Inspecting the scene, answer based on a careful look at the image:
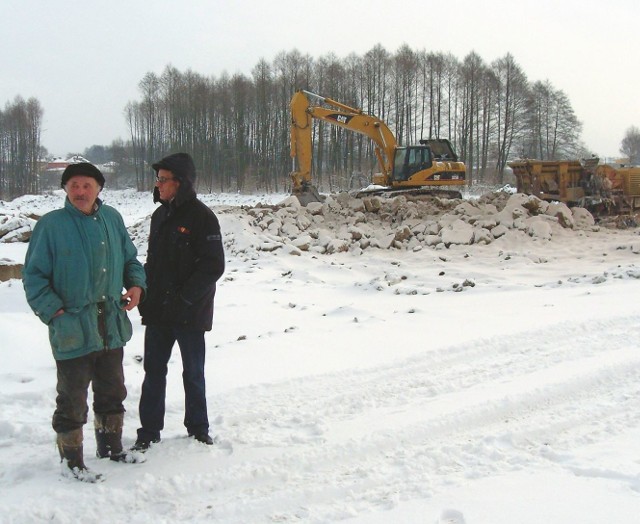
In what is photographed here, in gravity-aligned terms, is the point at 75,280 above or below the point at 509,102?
below

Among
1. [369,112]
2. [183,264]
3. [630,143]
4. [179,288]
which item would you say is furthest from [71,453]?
[630,143]

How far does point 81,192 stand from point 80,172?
114 millimetres

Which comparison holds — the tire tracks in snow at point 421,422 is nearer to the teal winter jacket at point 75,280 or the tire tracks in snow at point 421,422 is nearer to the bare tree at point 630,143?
the teal winter jacket at point 75,280

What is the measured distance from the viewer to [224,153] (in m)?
51.1

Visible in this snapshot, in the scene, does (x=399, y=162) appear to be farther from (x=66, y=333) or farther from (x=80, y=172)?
(x=66, y=333)

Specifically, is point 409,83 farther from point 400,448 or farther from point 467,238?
point 400,448

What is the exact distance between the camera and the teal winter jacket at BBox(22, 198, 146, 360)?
3037 millimetres

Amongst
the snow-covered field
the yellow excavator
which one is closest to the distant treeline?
the yellow excavator

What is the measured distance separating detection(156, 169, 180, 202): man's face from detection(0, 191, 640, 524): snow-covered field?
1514mm

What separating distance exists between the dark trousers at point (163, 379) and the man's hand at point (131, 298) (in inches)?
11.2

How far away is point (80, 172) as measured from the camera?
3.20m

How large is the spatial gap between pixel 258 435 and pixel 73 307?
1.39 m

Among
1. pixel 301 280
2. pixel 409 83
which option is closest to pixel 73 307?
pixel 301 280

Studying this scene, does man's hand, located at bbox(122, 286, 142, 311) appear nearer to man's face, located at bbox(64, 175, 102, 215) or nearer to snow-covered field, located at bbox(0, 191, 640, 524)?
man's face, located at bbox(64, 175, 102, 215)
